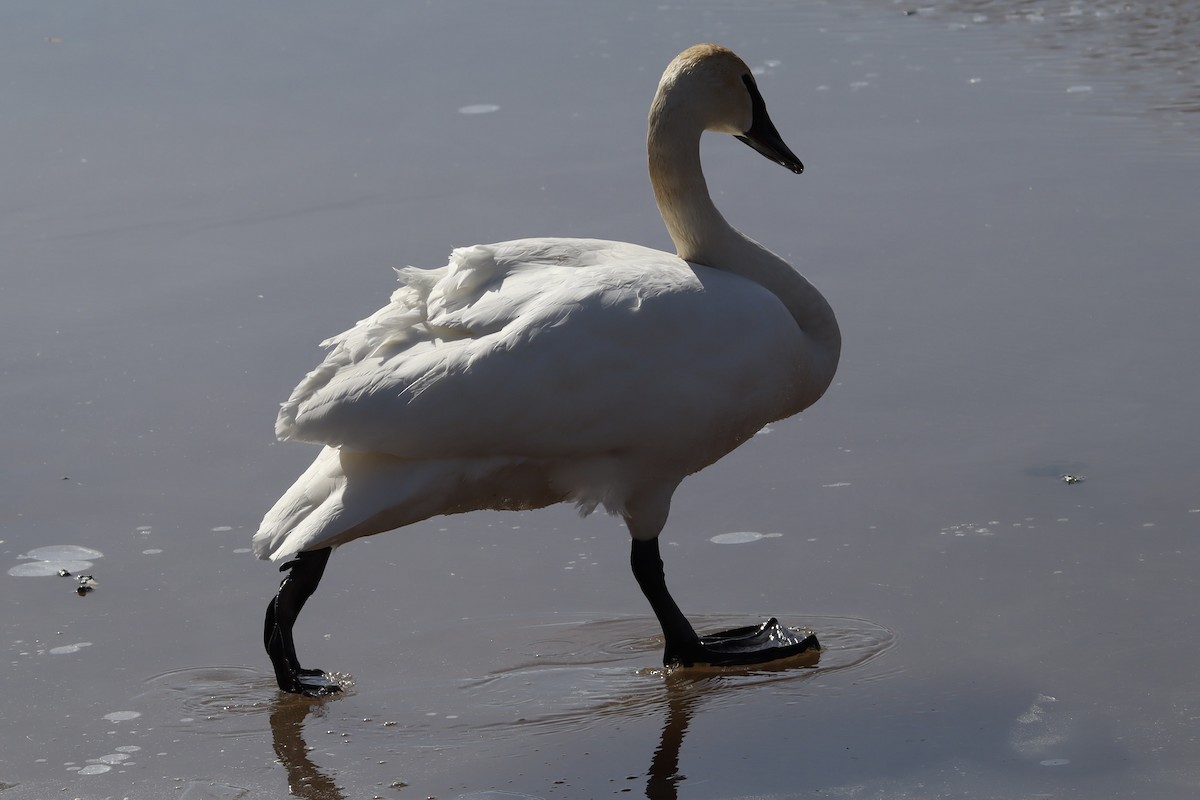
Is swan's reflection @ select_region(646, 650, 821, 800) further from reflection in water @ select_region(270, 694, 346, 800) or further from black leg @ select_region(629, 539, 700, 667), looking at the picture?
reflection in water @ select_region(270, 694, 346, 800)

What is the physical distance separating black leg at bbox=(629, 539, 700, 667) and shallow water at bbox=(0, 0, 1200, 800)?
0.09 m

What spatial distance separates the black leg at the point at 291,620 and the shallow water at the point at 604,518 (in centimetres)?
7

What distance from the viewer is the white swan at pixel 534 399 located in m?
4.18

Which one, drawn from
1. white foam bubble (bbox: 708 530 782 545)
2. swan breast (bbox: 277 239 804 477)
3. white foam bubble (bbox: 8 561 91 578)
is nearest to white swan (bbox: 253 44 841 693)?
swan breast (bbox: 277 239 804 477)

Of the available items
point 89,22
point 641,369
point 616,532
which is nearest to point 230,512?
point 616,532

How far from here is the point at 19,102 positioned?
30.1 feet

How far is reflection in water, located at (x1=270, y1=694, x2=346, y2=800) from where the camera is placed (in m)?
3.75

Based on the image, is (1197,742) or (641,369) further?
(641,369)

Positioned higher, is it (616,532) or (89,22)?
(89,22)

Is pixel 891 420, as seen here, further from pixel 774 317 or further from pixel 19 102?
pixel 19 102

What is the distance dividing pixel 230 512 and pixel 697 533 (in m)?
1.43

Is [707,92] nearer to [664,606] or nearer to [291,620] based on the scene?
[664,606]

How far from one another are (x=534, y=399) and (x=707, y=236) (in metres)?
0.94

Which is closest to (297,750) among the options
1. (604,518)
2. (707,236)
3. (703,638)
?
(703,638)
